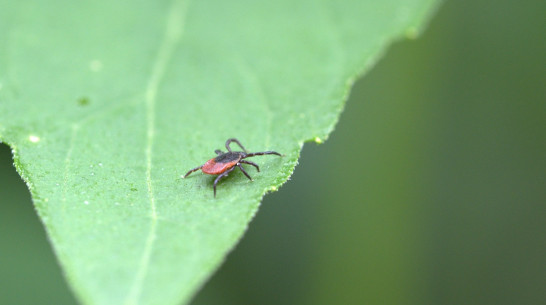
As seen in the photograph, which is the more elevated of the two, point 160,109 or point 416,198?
point 160,109

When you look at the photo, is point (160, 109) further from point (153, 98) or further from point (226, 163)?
point (226, 163)

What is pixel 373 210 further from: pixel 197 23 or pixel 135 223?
pixel 135 223

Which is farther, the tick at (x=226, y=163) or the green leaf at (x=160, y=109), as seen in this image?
the tick at (x=226, y=163)

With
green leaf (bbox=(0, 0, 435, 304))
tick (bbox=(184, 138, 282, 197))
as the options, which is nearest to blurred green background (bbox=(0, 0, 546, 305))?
green leaf (bbox=(0, 0, 435, 304))

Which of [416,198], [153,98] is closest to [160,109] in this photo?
[153,98]

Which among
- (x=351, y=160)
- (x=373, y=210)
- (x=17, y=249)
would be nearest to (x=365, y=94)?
(x=351, y=160)

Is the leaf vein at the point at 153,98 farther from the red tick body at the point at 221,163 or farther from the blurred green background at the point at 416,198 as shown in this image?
the blurred green background at the point at 416,198

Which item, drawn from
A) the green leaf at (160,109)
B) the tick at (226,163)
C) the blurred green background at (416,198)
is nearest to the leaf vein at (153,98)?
the green leaf at (160,109)

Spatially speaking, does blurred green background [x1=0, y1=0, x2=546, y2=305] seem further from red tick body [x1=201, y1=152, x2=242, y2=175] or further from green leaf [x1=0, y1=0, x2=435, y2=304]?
red tick body [x1=201, y1=152, x2=242, y2=175]
